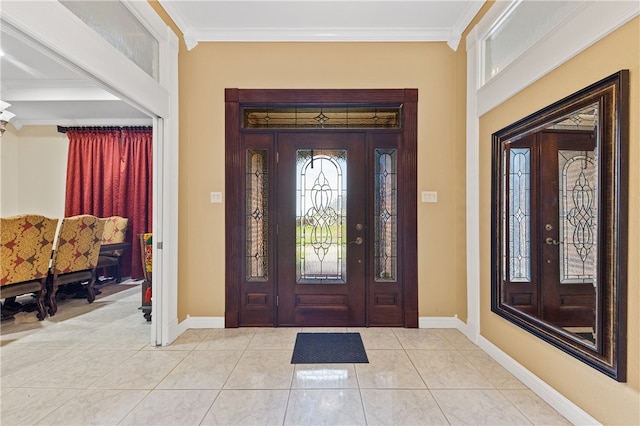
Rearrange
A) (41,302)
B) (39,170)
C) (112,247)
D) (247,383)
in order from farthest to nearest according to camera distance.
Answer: (39,170) < (112,247) < (41,302) < (247,383)

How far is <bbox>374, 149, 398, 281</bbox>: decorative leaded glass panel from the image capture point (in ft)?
10.6

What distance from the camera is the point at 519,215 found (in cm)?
226

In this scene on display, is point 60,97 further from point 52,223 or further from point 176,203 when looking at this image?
point 176,203

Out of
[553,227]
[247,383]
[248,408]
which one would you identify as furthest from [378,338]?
[553,227]

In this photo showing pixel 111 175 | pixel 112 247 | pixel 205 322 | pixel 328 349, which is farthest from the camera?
pixel 111 175

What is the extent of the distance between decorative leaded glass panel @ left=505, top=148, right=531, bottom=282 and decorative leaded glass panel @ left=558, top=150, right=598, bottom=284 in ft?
0.98

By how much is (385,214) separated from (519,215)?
1.28 m

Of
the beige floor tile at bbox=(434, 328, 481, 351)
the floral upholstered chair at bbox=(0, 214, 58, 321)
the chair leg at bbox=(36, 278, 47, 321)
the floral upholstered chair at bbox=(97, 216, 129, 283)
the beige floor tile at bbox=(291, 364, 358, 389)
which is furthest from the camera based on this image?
the floral upholstered chair at bbox=(97, 216, 129, 283)

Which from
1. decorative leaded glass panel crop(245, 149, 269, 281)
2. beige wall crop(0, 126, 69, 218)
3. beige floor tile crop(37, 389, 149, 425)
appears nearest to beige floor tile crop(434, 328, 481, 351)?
decorative leaded glass panel crop(245, 149, 269, 281)

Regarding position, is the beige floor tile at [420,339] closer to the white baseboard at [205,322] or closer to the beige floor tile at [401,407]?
the beige floor tile at [401,407]

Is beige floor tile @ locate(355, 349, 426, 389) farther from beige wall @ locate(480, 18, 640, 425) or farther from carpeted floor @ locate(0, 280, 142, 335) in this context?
carpeted floor @ locate(0, 280, 142, 335)

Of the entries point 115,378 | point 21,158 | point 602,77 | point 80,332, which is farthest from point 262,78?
point 21,158

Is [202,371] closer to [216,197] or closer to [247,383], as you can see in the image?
[247,383]

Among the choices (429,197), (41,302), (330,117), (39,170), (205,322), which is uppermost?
(330,117)
